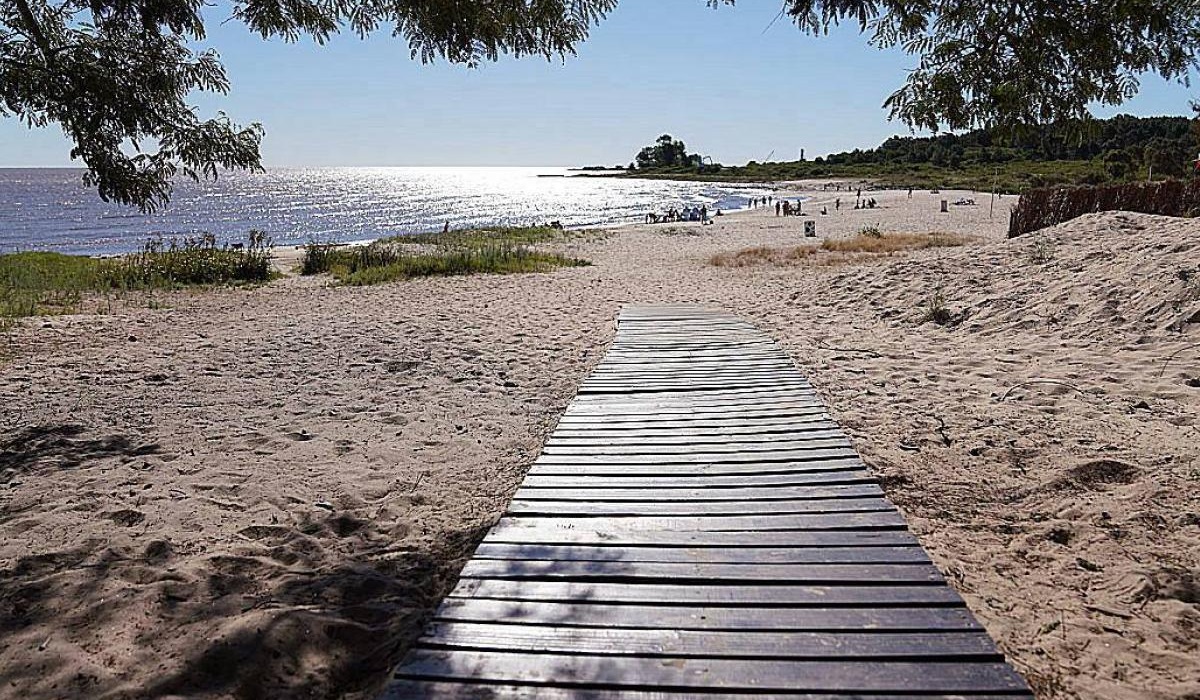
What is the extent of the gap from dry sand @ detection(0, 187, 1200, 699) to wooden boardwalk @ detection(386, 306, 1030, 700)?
11.9 inches

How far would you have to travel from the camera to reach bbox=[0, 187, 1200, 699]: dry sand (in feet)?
9.53

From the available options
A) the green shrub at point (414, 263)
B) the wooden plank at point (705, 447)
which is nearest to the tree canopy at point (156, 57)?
the wooden plank at point (705, 447)

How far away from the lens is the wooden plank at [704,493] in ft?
13.0

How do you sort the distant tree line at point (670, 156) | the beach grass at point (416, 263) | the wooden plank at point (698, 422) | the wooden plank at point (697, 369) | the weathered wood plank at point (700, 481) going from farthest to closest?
the distant tree line at point (670, 156) < the beach grass at point (416, 263) < the wooden plank at point (697, 369) < the wooden plank at point (698, 422) < the weathered wood plank at point (700, 481)

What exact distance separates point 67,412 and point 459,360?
11.5ft

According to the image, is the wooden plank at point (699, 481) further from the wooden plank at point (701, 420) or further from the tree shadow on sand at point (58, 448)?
the tree shadow on sand at point (58, 448)

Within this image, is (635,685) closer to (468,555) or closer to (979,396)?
(468,555)

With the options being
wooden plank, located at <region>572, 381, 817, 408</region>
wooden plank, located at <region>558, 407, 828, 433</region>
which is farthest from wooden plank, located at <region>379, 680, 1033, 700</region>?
wooden plank, located at <region>572, 381, 817, 408</region>

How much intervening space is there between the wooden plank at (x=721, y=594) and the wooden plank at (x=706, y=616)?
0.13ft

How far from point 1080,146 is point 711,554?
2657 mm

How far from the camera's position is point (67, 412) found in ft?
21.0

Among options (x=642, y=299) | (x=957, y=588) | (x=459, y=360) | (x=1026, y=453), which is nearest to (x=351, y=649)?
(x=957, y=588)

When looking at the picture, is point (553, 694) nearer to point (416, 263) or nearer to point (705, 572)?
point (705, 572)

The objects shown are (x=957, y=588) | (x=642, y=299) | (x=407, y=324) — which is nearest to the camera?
(x=957, y=588)
